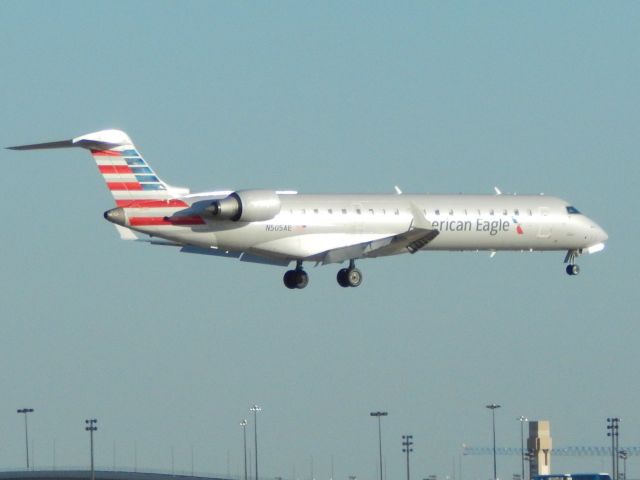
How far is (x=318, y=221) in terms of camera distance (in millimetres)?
66875

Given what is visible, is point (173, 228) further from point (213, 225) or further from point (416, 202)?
point (416, 202)

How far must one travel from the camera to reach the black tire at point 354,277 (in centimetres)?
6906

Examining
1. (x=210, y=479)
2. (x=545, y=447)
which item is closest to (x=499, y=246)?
(x=210, y=479)

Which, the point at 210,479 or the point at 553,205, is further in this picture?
the point at 210,479

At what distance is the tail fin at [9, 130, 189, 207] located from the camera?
63469 mm

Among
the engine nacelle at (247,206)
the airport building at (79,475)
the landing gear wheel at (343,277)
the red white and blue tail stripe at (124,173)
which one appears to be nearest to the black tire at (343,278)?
the landing gear wheel at (343,277)

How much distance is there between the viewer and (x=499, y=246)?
72500 mm

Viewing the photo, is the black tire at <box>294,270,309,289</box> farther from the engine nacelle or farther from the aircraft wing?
the engine nacelle

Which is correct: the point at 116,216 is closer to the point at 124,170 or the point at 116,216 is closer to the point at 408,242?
the point at 124,170

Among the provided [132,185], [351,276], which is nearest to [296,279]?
[351,276]

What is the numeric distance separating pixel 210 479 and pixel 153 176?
1908 inches

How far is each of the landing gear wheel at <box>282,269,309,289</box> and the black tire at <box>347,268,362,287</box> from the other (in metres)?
1.79

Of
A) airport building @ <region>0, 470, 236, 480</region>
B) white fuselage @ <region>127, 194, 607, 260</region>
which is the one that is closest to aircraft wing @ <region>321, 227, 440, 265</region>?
white fuselage @ <region>127, 194, 607, 260</region>

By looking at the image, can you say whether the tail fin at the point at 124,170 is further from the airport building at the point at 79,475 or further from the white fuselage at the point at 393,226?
the airport building at the point at 79,475
